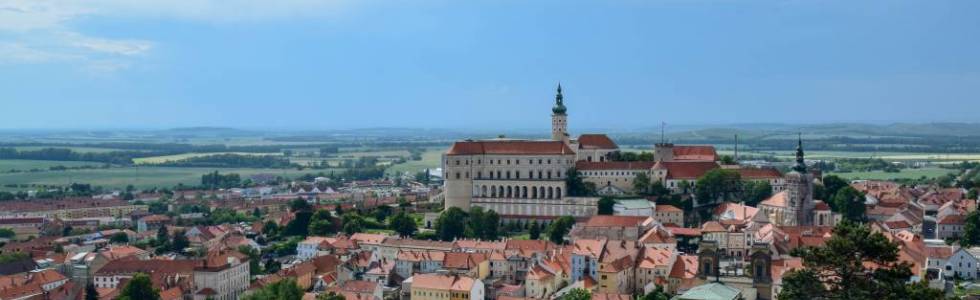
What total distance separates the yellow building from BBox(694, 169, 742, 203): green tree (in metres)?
27.9

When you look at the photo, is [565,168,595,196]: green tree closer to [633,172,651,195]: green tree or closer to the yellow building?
[633,172,651,195]: green tree

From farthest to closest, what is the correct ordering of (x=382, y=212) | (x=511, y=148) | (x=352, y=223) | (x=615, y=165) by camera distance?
1. (x=511, y=148)
2. (x=382, y=212)
3. (x=615, y=165)
4. (x=352, y=223)

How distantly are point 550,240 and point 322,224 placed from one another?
62.1ft

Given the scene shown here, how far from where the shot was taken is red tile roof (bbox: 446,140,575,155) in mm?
82125

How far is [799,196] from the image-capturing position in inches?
2657

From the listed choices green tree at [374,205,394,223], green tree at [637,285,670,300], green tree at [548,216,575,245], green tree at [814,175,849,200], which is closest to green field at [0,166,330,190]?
green tree at [374,205,394,223]

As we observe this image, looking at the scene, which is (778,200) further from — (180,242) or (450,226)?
(180,242)

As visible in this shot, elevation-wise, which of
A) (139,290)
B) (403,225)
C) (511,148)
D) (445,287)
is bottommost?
(139,290)

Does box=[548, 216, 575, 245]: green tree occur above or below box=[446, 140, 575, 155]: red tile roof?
below

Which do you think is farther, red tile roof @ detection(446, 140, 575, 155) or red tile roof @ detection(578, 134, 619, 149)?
red tile roof @ detection(578, 134, 619, 149)

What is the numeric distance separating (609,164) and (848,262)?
54.7 m

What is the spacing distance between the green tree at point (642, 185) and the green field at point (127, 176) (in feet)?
325

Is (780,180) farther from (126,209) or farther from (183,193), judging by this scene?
(183,193)

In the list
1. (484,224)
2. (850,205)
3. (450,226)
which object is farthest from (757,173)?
(450,226)
